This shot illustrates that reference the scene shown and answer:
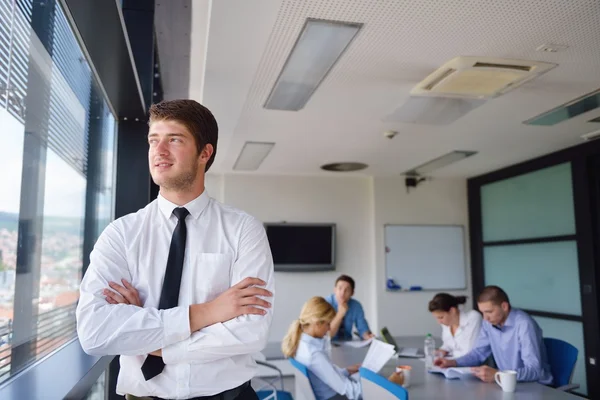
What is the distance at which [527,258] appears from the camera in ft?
21.7

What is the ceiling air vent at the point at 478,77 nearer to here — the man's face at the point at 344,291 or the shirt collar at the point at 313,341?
the shirt collar at the point at 313,341

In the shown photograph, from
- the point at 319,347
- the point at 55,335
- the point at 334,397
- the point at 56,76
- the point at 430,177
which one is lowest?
the point at 334,397

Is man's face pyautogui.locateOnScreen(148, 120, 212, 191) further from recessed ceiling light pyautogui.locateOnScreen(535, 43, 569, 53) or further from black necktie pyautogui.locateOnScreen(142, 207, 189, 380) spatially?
recessed ceiling light pyautogui.locateOnScreen(535, 43, 569, 53)

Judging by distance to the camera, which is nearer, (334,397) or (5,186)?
(5,186)

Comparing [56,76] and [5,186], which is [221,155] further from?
[5,186]

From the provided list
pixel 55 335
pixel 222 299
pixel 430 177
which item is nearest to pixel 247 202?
pixel 430 177

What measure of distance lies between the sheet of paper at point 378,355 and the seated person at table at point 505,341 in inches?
25.6

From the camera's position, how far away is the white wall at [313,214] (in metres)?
7.21

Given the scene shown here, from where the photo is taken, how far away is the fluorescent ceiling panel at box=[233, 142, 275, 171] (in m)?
5.62

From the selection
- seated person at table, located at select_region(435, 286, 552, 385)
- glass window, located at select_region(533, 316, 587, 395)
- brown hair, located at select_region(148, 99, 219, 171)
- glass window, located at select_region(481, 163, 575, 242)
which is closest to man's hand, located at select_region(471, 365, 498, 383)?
seated person at table, located at select_region(435, 286, 552, 385)

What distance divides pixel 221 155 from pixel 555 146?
3858mm

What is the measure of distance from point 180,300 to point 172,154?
431mm

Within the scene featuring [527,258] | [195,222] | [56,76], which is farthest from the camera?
[527,258]

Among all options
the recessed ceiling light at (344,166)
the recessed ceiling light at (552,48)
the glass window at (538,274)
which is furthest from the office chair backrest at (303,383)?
the glass window at (538,274)
